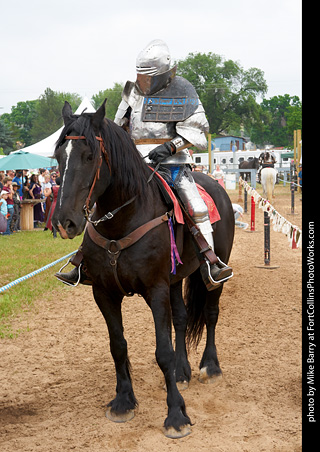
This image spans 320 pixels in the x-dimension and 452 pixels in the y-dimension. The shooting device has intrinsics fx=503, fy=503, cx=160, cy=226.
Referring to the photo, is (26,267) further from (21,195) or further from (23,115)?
(23,115)

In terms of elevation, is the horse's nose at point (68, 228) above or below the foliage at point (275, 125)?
below

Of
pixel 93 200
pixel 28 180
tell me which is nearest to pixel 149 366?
pixel 93 200

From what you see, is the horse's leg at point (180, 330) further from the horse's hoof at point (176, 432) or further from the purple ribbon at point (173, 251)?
the horse's hoof at point (176, 432)

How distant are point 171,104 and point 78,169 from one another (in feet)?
4.58

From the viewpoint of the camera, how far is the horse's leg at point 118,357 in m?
3.89

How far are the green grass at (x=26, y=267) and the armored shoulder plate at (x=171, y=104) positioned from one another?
336 cm

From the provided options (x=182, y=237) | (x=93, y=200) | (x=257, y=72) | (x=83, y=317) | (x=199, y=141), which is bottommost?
(x=83, y=317)

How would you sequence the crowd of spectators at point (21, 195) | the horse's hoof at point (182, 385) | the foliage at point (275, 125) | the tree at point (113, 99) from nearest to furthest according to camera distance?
1. the horse's hoof at point (182, 385)
2. the crowd of spectators at point (21, 195)
3. the tree at point (113, 99)
4. the foliage at point (275, 125)

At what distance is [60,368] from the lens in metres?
4.97

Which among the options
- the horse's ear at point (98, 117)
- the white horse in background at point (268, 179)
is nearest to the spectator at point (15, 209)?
the white horse in background at point (268, 179)

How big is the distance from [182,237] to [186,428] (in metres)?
1.48

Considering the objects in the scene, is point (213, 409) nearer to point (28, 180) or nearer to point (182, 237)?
point (182, 237)

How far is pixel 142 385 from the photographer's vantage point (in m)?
4.53
